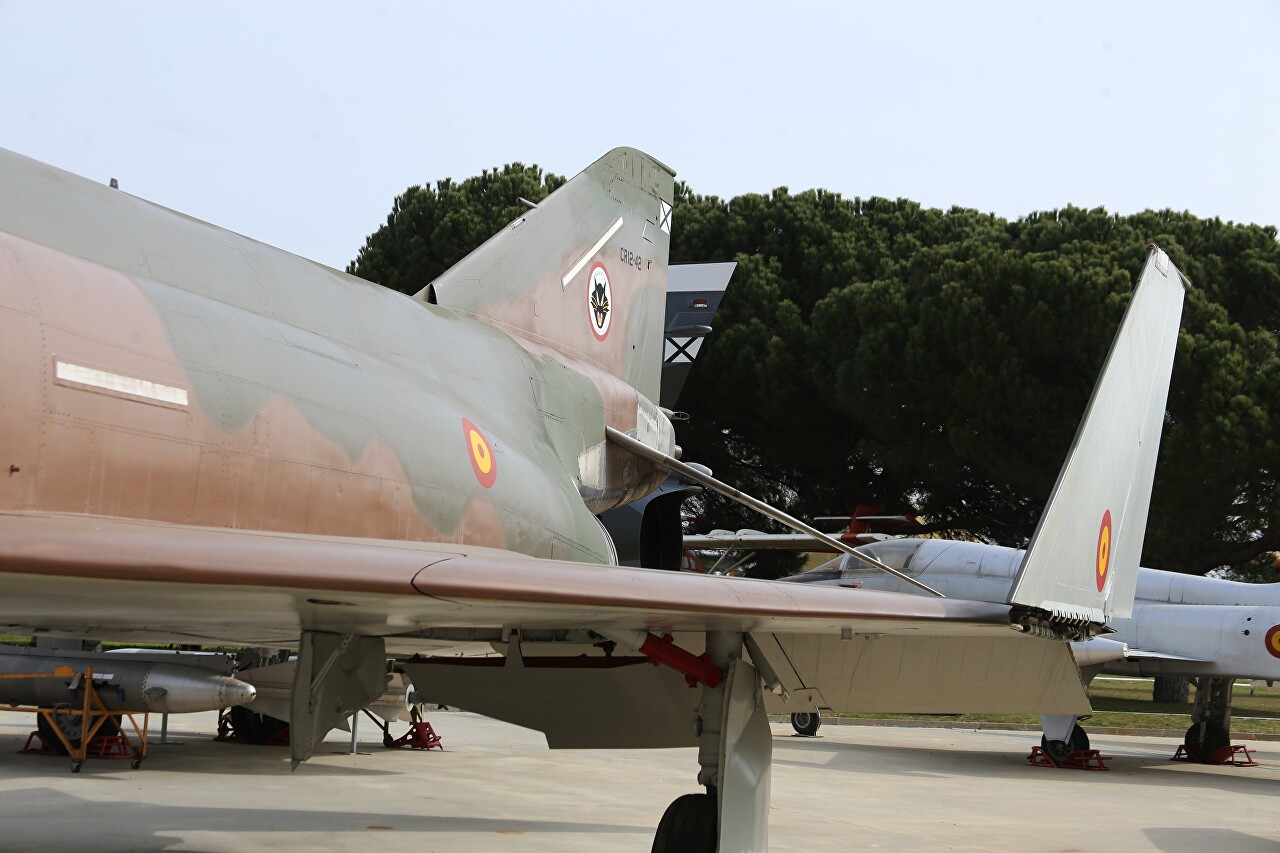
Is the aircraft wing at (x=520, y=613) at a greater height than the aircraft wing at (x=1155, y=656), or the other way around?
the aircraft wing at (x=520, y=613)

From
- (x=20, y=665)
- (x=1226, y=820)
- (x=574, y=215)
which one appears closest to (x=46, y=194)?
(x=574, y=215)

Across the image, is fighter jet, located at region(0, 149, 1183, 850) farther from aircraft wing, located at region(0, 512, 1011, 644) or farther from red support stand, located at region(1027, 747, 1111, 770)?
red support stand, located at region(1027, 747, 1111, 770)

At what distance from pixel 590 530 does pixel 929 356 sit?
22.2 metres

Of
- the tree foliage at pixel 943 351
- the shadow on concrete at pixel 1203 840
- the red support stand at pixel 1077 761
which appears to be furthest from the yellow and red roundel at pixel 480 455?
the tree foliage at pixel 943 351

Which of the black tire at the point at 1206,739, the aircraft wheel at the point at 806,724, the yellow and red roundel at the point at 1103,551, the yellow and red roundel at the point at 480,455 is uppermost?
the yellow and red roundel at the point at 480,455

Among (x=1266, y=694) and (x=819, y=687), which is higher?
(x=819, y=687)

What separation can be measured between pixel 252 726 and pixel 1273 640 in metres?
11.3

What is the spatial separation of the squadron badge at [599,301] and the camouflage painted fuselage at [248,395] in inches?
43.7

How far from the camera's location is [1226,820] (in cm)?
964

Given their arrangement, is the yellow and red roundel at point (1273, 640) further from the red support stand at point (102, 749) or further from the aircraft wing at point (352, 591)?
the red support stand at point (102, 749)

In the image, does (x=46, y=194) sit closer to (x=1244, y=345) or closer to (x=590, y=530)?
(x=590, y=530)

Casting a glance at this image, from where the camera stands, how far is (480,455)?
Answer: 5.16 m

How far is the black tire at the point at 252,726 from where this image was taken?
1304 centimetres

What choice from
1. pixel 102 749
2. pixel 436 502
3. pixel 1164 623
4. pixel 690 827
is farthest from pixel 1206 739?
pixel 436 502
